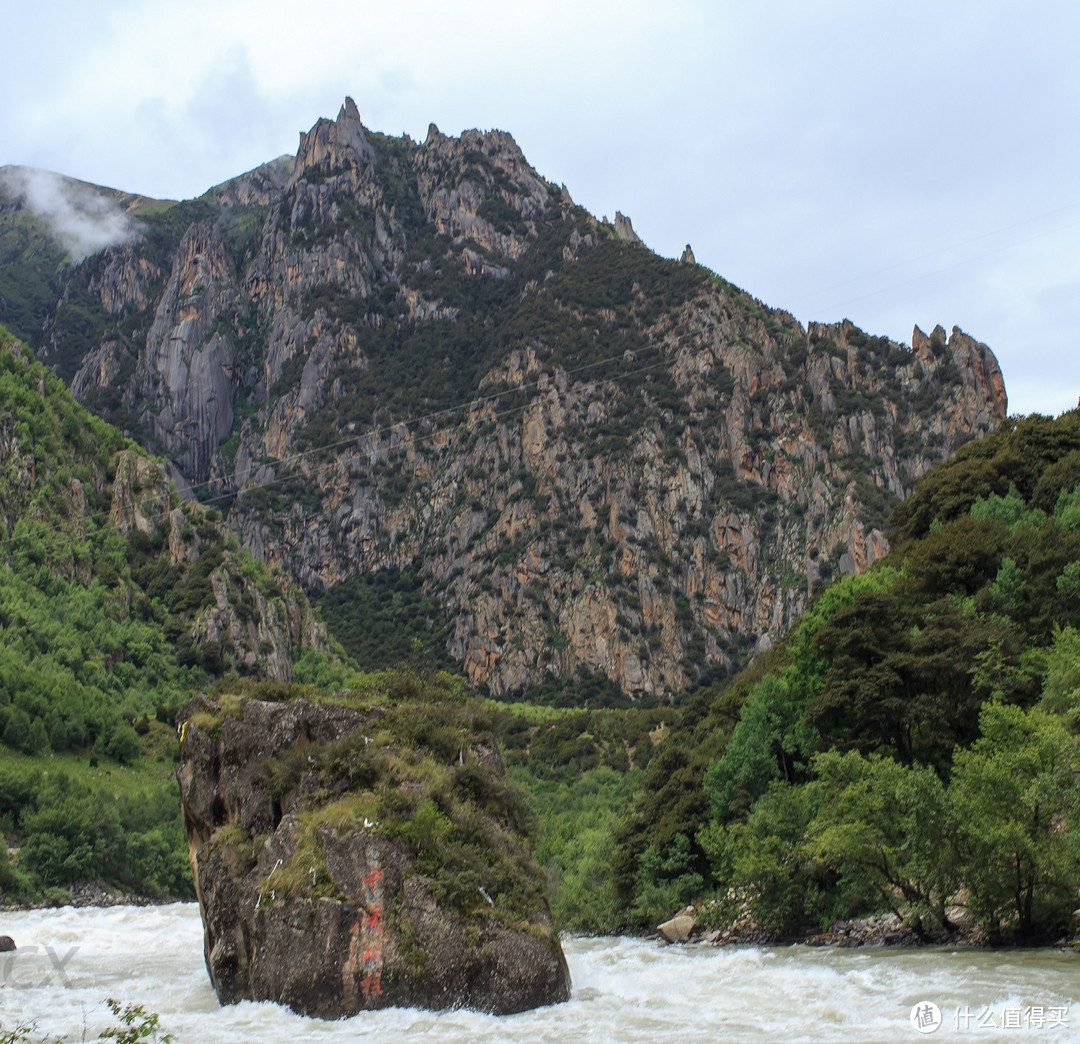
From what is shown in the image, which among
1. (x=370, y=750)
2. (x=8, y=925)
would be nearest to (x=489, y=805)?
(x=370, y=750)

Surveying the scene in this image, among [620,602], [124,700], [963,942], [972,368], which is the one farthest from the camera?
[972,368]

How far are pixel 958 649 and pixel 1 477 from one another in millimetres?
119952

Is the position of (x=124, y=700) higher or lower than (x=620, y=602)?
lower

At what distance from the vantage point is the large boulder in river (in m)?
23.5

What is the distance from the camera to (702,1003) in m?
24.8

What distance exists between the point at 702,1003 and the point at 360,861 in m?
8.35

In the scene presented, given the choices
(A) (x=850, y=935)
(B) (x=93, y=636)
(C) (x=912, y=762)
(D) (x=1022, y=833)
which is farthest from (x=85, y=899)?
(B) (x=93, y=636)

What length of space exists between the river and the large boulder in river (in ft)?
2.71

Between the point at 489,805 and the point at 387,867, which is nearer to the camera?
the point at 387,867

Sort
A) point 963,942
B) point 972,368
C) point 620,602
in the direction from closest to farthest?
point 963,942
point 620,602
point 972,368

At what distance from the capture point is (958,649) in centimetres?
4219

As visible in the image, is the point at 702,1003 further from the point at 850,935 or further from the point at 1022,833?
the point at 850,935

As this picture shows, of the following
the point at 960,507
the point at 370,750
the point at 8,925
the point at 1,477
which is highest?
the point at 1,477

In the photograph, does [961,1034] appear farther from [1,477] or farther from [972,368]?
[972,368]
